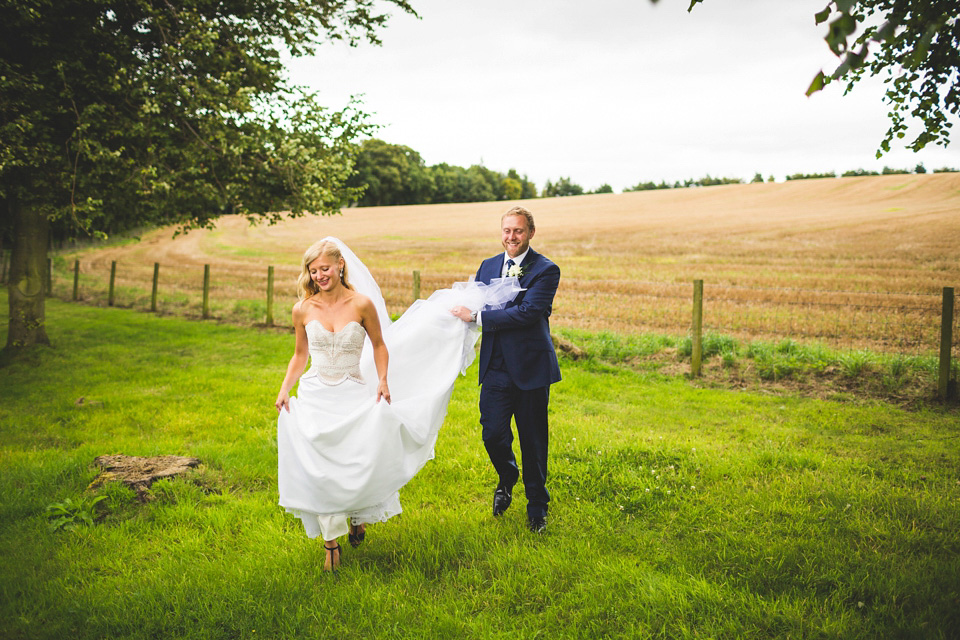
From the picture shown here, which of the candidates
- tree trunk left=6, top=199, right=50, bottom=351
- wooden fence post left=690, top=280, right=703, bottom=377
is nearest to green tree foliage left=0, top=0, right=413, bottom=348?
tree trunk left=6, top=199, right=50, bottom=351

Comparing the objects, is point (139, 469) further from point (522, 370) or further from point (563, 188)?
point (563, 188)

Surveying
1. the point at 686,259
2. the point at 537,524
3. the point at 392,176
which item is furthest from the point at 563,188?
the point at 537,524

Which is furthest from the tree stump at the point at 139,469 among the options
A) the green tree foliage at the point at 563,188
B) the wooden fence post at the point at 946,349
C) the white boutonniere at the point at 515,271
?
the green tree foliage at the point at 563,188

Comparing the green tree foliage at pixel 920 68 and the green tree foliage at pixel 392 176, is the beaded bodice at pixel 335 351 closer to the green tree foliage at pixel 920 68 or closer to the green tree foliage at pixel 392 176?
the green tree foliage at pixel 920 68

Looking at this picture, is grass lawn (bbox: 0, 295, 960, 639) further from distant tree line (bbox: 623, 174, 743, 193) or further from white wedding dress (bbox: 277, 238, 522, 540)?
distant tree line (bbox: 623, 174, 743, 193)

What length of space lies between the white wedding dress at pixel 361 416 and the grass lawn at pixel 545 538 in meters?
0.56

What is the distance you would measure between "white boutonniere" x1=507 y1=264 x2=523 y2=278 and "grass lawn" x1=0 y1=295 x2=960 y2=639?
2029mm

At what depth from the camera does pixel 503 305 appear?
4844mm

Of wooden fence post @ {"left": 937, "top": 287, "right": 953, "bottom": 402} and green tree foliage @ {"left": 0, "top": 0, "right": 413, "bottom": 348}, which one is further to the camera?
green tree foliage @ {"left": 0, "top": 0, "right": 413, "bottom": 348}

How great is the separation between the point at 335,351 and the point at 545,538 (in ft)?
7.09

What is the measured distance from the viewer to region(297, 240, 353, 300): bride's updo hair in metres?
4.20

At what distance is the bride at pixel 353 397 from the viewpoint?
154 inches

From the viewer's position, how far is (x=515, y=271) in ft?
15.8

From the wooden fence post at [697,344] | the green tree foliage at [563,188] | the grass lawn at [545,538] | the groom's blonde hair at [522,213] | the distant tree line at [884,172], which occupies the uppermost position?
the green tree foliage at [563,188]
